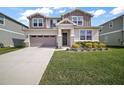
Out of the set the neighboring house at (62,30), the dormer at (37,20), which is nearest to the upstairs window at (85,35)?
the neighboring house at (62,30)

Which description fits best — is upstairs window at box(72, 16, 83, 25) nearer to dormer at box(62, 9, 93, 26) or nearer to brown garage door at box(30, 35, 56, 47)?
dormer at box(62, 9, 93, 26)

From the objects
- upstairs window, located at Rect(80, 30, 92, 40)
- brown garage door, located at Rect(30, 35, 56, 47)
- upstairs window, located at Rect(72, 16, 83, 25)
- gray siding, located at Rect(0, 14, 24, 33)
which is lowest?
brown garage door, located at Rect(30, 35, 56, 47)

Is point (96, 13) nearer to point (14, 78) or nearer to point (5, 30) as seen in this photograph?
point (5, 30)

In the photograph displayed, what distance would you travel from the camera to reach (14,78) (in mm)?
7297

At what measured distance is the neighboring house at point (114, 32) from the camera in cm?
2809

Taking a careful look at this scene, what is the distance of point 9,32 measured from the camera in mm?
28203

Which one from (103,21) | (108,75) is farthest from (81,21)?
(108,75)

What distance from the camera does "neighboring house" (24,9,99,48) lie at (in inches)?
992

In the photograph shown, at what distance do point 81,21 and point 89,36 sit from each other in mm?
3304

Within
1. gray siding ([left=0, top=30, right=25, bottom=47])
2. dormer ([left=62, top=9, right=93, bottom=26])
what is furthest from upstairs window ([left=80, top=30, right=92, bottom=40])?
gray siding ([left=0, top=30, right=25, bottom=47])

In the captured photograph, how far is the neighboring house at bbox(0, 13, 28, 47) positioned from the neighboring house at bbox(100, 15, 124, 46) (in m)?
14.8

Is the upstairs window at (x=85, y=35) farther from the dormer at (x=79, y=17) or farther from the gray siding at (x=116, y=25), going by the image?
the gray siding at (x=116, y=25)

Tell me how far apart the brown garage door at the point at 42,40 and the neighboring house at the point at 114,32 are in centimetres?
855
